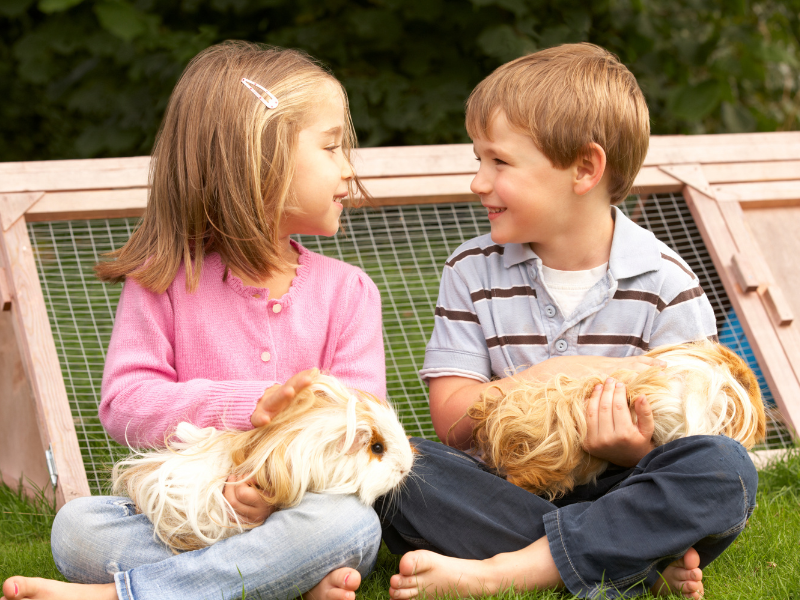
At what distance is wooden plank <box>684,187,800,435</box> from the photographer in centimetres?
211

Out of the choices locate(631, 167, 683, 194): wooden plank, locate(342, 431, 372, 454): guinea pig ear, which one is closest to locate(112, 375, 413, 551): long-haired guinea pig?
locate(342, 431, 372, 454): guinea pig ear

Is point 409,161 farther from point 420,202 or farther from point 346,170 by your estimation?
point 346,170

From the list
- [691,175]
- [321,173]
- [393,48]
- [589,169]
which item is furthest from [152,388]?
[393,48]

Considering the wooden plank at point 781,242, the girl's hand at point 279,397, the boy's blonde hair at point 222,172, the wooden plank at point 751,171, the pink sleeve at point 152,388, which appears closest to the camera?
the girl's hand at point 279,397

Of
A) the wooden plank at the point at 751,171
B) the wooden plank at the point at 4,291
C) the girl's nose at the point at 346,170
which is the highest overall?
the girl's nose at the point at 346,170

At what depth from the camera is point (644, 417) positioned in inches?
57.9

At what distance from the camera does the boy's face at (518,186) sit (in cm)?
178

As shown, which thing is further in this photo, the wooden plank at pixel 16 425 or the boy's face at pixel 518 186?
the wooden plank at pixel 16 425

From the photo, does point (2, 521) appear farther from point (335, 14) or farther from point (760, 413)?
point (335, 14)

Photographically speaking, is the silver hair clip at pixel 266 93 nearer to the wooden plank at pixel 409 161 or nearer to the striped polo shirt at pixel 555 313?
the wooden plank at pixel 409 161

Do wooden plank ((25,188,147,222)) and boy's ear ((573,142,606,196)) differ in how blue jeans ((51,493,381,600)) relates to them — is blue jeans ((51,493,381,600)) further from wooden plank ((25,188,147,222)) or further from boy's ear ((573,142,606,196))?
wooden plank ((25,188,147,222))

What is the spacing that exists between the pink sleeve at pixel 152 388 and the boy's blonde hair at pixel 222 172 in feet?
0.23

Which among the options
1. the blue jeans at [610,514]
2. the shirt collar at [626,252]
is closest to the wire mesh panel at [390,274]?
the shirt collar at [626,252]

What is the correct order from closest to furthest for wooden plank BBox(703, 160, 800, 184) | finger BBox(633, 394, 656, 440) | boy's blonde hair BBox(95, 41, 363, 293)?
finger BBox(633, 394, 656, 440), boy's blonde hair BBox(95, 41, 363, 293), wooden plank BBox(703, 160, 800, 184)
